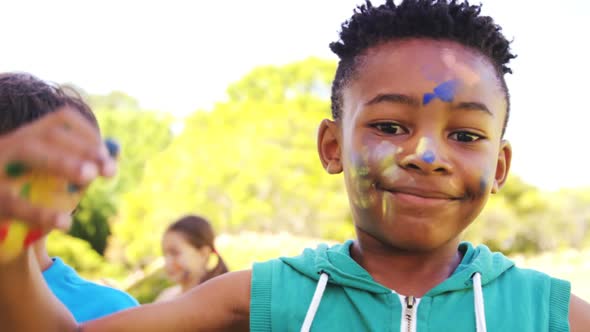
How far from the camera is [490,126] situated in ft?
6.43

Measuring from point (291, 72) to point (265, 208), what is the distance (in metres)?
7.73

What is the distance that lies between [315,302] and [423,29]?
84 centimetres

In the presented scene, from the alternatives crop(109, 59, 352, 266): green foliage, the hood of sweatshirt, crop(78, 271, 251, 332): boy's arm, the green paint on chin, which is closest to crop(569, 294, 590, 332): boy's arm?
the hood of sweatshirt

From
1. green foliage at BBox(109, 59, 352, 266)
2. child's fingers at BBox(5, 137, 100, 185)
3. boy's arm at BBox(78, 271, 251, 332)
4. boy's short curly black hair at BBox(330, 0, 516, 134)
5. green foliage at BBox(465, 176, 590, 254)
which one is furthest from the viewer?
green foliage at BBox(465, 176, 590, 254)

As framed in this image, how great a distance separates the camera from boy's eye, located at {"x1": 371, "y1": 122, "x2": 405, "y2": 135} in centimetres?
194

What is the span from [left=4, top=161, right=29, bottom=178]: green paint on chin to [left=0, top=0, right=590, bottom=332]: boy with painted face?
605 mm

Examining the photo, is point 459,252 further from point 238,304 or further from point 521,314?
point 238,304

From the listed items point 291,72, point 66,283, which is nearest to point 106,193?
point 291,72

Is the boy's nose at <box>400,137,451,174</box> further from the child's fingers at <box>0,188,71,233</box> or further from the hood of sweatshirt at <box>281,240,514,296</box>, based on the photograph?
the child's fingers at <box>0,188,71,233</box>

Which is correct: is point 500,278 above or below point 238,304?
above

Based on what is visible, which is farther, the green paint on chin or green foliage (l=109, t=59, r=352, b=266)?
green foliage (l=109, t=59, r=352, b=266)

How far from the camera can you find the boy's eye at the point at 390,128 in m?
1.94

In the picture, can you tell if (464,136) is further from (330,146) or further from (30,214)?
(30,214)

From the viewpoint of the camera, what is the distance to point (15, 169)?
1.26m
